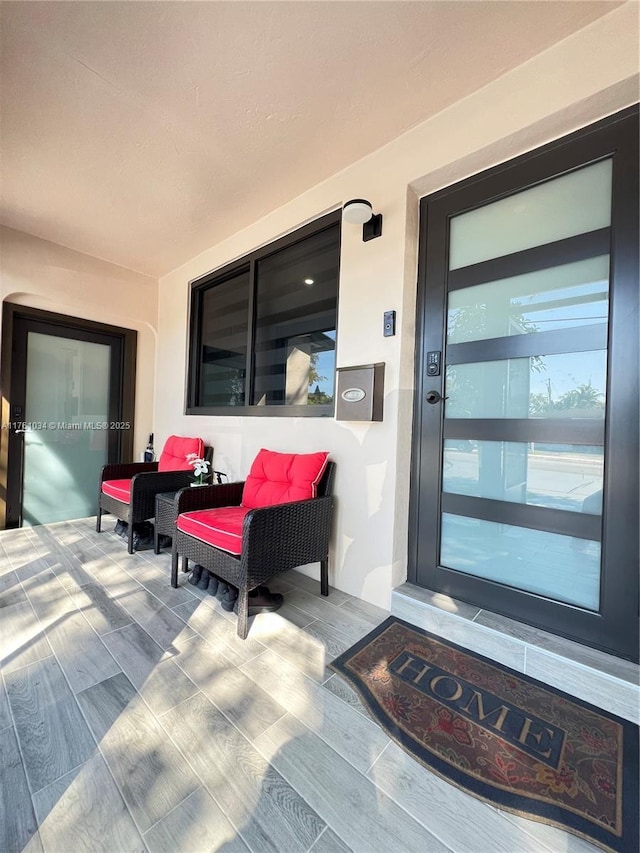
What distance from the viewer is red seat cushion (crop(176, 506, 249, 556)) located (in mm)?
1822

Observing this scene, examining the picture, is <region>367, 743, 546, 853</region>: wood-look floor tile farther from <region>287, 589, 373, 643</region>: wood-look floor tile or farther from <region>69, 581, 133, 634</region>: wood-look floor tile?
<region>69, 581, 133, 634</region>: wood-look floor tile

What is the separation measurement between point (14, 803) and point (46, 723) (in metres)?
0.28

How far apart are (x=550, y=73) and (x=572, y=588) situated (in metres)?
2.41

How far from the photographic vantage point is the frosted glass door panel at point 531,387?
1.58 m

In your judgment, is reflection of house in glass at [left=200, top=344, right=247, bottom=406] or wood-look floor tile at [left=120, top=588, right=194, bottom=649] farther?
reflection of house in glass at [left=200, top=344, right=247, bottom=406]

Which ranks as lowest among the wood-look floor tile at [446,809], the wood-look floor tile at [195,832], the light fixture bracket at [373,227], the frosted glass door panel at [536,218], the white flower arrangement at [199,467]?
the wood-look floor tile at [446,809]

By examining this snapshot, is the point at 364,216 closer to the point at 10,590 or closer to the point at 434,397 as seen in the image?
the point at 434,397

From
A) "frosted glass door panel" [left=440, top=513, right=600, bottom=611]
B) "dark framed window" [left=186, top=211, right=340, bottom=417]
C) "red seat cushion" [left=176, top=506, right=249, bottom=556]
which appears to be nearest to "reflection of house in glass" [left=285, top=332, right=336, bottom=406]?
"dark framed window" [left=186, top=211, right=340, bottom=417]

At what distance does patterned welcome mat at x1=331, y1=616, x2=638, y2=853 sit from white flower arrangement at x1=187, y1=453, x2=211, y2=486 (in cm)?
178

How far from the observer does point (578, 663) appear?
141 centimetres

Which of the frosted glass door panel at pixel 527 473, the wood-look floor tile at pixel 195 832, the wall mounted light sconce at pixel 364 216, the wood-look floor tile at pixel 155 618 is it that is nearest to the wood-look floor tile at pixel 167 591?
the wood-look floor tile at pixel 155 618

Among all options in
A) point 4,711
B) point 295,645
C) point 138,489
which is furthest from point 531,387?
point 138,489

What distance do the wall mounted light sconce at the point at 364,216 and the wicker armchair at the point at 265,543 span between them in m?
1.54

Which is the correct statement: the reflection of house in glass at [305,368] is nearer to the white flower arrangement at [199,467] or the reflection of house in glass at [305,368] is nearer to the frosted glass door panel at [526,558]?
the white flower arrangement at [199,467]
